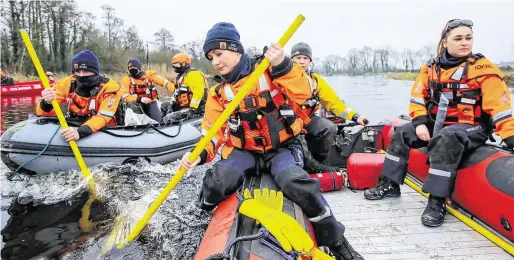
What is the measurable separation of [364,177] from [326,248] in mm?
1411

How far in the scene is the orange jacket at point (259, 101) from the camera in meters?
2.41

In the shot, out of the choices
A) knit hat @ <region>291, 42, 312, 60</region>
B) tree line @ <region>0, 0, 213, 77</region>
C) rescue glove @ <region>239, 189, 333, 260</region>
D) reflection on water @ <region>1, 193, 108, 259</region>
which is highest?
tree line @ <region>0, 0, 213, 77</region>

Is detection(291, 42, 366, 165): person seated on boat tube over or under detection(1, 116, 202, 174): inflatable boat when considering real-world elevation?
over

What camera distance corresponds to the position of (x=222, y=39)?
2547 millimetres

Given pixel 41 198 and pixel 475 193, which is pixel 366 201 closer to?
pixel 475 193

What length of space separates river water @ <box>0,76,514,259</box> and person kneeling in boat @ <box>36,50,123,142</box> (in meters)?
0.70

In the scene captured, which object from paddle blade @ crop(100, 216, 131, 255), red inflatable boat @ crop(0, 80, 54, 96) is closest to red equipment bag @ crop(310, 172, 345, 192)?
paddle blade @ crop(100, 216, 131, 255)

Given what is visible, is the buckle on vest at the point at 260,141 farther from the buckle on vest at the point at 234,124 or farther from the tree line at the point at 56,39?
the tree line at the point at 56,39

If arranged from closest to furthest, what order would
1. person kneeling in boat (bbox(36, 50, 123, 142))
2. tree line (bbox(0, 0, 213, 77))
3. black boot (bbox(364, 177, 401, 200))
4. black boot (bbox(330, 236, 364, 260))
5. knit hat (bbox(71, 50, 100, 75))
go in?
black boot (bbox(330, 236, 364, 260))
black boot (bbox(364, 177, 401, 200))
knit hat (bbox(71, 50, 100, 75))
person kneeling in boat (bbox(36, 50, 123, 142))
tree line (bbox(0, 0, 213, 77))

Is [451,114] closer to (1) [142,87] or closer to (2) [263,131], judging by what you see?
(2) [263,131]

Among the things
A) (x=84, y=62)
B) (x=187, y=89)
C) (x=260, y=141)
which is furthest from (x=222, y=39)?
(x=187, y=89)

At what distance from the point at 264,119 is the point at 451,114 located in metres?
1.59

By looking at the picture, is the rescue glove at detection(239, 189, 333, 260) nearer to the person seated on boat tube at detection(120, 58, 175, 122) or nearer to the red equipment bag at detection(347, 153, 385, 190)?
the red equipment bag at detection(347, 153, 385, 190)

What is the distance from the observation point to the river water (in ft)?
10.3
